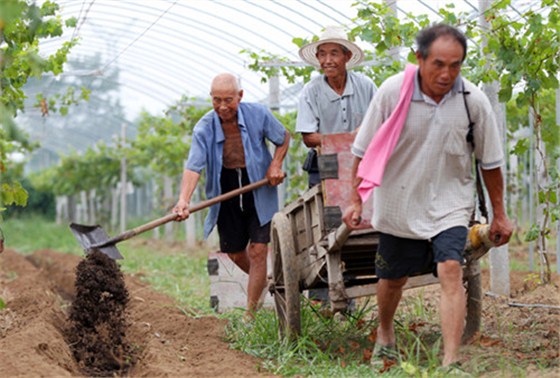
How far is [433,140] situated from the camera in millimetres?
4172

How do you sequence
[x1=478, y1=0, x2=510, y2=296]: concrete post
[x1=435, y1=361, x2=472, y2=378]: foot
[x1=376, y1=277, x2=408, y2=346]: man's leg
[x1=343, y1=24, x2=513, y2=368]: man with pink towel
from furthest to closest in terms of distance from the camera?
[x1=478, y1=0, x2=510, y2=296]: concrete post, [x1=376, y1=277, x2=408, y2=346]: man's leg, [x1=343, y1=24, x2=513, y2=368]: man with pink towel, [x1=435, y1=361, x2=472, y2=378]: foot

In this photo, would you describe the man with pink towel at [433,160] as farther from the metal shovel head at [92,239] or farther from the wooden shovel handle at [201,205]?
the metal shovel head at [92,239]

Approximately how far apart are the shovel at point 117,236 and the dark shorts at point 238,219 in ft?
0.81

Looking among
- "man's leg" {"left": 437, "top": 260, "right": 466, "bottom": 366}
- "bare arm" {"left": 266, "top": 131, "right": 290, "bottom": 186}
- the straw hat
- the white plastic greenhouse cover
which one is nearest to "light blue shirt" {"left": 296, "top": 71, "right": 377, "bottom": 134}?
the straw hat

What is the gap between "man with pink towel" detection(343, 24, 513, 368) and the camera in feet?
13.4

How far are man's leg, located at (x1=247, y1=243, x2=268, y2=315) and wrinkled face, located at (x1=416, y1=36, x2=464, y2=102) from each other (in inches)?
94.2

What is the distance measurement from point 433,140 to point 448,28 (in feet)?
1.63

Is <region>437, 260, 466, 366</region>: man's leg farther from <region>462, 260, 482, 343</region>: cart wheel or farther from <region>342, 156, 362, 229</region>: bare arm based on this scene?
<region>462, 260, 482, 343</region>: cart wheel

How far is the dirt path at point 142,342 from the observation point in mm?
4543

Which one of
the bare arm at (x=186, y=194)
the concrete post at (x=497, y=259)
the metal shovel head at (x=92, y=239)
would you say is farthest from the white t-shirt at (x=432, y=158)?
the concrete post at (x=497, y=259)

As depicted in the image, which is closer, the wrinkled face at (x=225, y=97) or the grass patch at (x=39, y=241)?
the wrinkled face at (x=225, y=97)

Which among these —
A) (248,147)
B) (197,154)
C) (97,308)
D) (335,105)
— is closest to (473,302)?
(335,105)

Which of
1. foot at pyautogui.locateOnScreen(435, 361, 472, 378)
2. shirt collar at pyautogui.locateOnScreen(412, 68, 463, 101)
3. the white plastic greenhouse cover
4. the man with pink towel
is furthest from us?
the white plastic greenhouse cover

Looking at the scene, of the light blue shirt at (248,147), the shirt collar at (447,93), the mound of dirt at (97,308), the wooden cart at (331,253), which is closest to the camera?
the shirt collar at (447,93)
